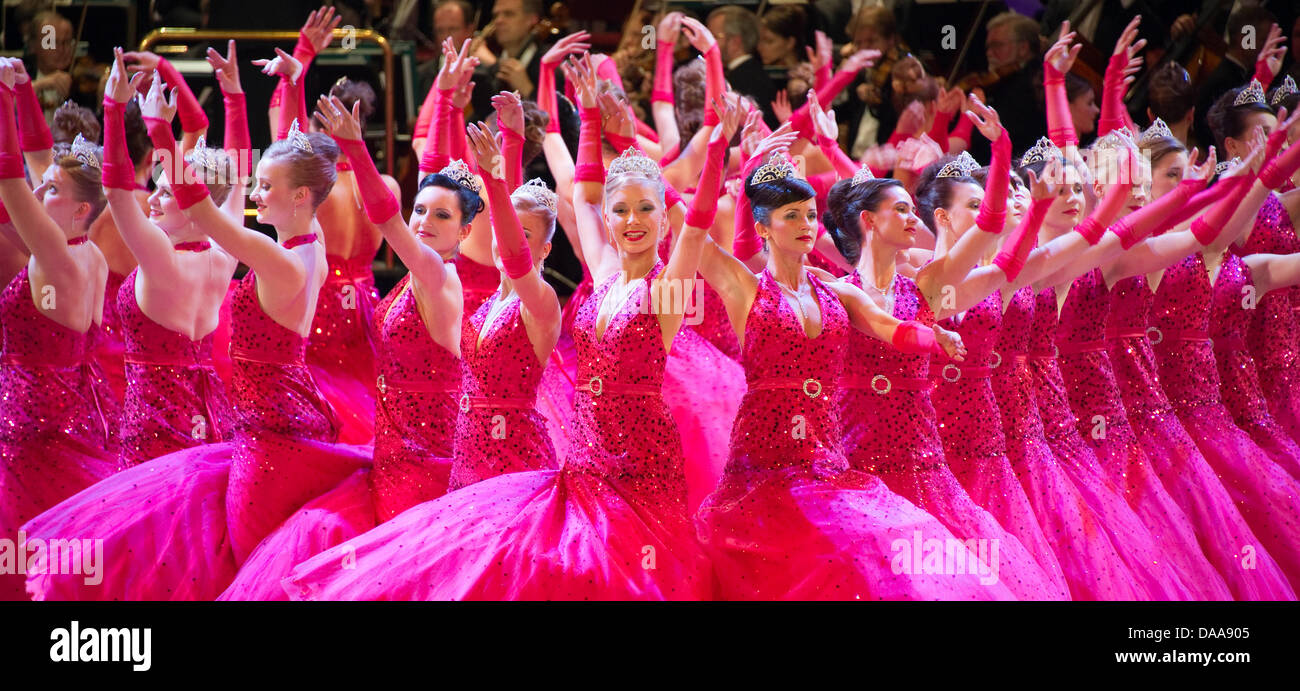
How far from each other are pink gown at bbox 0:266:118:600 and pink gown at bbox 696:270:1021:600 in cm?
201

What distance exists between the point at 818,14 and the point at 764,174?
2776 mm

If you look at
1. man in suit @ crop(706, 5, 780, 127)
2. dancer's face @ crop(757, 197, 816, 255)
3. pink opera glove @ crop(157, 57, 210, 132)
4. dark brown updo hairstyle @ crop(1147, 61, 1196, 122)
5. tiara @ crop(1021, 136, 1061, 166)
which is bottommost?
dancer's face @ crop(757, 197, 816, 255)

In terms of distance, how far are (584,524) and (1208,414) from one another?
2310 mm

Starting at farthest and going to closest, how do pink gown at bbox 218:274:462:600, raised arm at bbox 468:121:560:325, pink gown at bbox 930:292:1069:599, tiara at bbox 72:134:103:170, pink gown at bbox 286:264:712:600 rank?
tiara at bbox 72:134:103:170 < pink gown at bbox 930:292:1069:599 < pink gown at bbox 218:274:462:600 < raised arm at bbox 468:121:560:325 < pink gown at bbox 286:264:712:600

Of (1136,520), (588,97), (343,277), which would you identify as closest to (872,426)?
(1136,520)

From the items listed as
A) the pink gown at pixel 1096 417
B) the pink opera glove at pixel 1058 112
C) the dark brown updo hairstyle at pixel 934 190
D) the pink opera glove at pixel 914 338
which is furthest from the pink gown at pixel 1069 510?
the pink opera glove at pixel 914 338

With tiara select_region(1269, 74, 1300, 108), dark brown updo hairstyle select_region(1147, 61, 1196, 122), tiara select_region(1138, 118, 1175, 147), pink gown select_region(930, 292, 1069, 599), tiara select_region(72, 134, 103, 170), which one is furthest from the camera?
dark brown updo hairstyle select_region(1147, 61, 1196, 122)

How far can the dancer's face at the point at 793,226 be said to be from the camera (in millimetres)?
3449

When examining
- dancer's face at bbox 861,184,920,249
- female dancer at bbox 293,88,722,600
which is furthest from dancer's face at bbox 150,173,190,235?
dancer's face at bbox 861,184,920,249

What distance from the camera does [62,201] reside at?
417 centimetres

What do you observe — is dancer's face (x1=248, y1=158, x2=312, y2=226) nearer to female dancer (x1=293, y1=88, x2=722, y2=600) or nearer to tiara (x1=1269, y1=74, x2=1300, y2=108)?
female dancer (x1=293, y1=88, x2=722, y2=600)

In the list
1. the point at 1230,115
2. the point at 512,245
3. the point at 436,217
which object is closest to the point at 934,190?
the point at 512,245

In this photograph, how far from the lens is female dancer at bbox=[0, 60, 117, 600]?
405 centimetres
